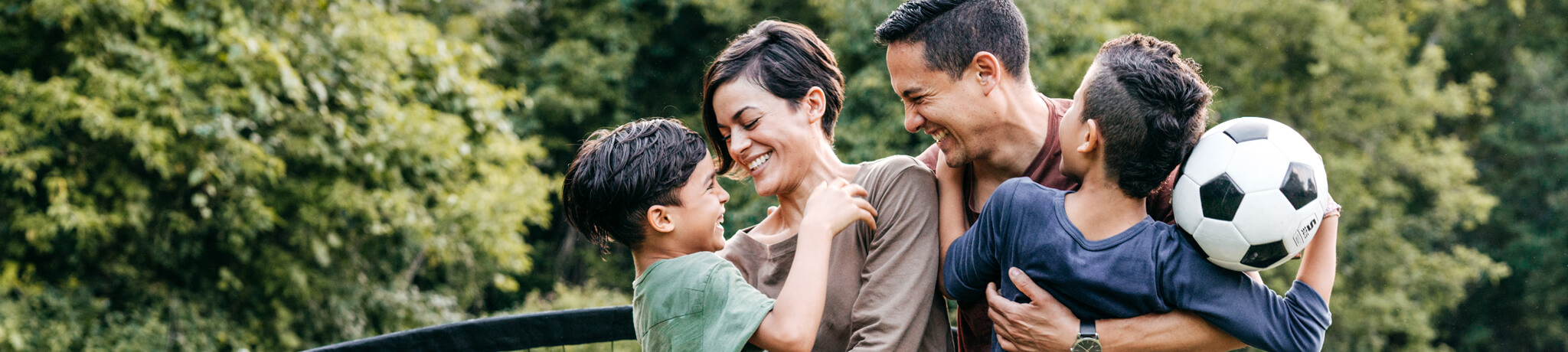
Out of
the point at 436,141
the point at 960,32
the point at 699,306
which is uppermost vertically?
the point at 960,32

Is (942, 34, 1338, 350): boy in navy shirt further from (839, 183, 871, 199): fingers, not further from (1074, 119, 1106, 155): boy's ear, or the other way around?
(839, 183, 871, 199): fingers

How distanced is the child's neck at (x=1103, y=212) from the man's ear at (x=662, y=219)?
79 cm

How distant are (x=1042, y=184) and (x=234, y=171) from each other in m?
5.88

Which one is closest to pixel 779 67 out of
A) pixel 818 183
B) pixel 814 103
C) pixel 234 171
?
pixel 814 103

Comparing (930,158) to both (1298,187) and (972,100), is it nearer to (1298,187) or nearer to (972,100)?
(972,100)

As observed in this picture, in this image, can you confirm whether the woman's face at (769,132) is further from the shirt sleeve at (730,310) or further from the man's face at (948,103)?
the shirt sleeve at (730,310)

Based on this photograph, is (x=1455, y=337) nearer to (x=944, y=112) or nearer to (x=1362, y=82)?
(x=1362, y=82)

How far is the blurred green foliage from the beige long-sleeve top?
5.03 meters

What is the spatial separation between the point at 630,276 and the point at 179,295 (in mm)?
6406

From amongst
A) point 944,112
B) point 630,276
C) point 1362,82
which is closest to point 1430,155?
point 1362,82

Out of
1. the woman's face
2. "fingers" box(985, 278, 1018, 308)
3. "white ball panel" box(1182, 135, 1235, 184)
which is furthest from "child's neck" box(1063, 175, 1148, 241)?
the woman's face

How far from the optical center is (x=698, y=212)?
2.05m

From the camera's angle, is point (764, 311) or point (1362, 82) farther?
point (1362, 82)

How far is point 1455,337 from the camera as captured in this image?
1491 cm
